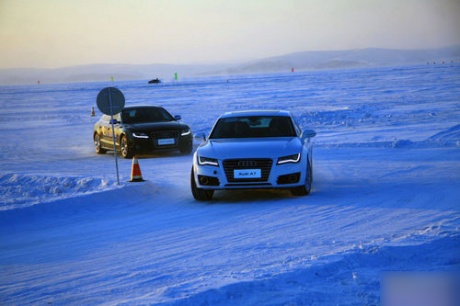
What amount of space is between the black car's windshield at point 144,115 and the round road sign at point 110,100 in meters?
6.71

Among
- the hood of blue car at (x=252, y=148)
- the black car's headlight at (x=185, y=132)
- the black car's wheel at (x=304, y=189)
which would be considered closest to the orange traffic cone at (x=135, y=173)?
the hood of blue car at (x=252, y=148)

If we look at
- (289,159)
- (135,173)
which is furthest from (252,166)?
(135,173)

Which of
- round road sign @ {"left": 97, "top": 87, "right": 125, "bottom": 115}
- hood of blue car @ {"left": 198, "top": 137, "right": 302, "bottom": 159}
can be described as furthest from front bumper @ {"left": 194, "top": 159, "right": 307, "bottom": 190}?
round road sign @ {"left": 97, "top": 87, "right": 125, "bottom": 115}

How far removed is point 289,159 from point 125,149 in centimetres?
903

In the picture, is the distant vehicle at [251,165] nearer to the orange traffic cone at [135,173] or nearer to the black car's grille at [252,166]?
the black car's grille at [252,166]

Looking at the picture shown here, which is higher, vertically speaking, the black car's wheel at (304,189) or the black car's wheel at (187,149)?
the black car's wheel at (304,189)

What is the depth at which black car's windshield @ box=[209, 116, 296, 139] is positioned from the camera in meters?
12.4

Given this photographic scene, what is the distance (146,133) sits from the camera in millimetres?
19234

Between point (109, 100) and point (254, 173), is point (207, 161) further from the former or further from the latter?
point (109, 100)

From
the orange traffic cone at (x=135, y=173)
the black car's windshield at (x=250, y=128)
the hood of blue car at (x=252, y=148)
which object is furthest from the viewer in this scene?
the orange traffic cone at (x=135, y=173)

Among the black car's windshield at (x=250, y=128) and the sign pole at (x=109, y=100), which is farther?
the sign pole at (x=109, y=100)

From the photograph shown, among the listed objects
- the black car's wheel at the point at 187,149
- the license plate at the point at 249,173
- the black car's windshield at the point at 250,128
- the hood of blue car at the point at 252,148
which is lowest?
the black car's wheel at the point at 187,149

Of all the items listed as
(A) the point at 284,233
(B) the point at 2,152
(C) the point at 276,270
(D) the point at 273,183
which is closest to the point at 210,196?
(D) the point at 273,183

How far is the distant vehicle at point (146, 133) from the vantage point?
19.2 meters
